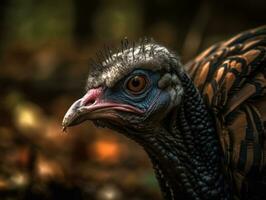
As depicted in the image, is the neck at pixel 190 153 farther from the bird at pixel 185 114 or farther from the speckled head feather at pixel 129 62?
the speckled head feather at pixel 129 62

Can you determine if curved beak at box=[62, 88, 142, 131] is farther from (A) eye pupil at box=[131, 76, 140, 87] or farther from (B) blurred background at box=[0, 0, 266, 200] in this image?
(B) blurred background at box=[0, 0, 266, 200]

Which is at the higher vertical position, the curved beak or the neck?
the curved beak

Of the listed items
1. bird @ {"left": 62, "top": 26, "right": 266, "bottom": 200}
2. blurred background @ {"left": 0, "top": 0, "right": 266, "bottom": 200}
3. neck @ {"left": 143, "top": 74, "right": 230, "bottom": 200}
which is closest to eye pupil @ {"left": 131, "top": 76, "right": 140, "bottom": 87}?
bird @ {"left": 62, "top": 26, "right": 266, "bottom": 200}

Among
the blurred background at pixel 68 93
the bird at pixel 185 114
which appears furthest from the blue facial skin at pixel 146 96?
the blurred background at pixel 68 93

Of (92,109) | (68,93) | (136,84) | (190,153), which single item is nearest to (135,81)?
(136,84)

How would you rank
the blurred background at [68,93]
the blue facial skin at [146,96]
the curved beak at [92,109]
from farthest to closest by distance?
1. the blurred background at [68,93]
2. the blue facial skin at [146,96]
3. the curved beak at [92,109]

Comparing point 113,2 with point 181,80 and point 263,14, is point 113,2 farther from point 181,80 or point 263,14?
point 181,80

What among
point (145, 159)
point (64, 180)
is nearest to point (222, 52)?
point (64, 180)
